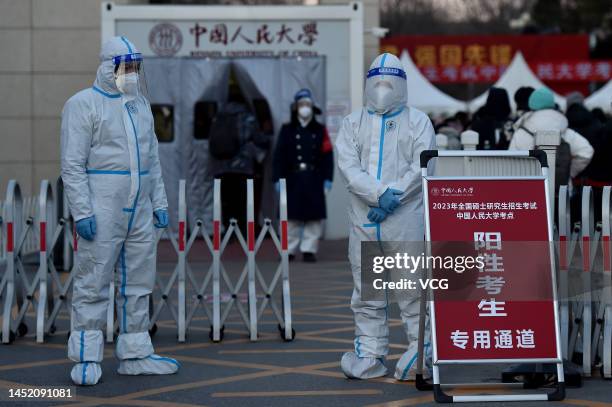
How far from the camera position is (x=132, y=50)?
26.9ft

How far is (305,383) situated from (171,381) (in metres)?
0.82

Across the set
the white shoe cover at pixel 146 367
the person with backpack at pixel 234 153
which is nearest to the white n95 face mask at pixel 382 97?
the white shoe cover at pixel 146 367

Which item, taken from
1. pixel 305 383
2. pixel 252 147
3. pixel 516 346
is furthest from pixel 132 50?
pixel 252 147

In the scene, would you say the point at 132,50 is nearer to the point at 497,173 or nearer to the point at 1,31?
the point at 497,173

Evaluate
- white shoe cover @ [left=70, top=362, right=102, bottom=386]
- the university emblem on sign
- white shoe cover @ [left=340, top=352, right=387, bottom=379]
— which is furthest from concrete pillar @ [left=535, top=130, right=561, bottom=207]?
the university emblem on sign

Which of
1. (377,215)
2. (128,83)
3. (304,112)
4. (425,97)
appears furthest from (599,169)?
(425,97)

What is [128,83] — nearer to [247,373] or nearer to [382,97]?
[382,97]

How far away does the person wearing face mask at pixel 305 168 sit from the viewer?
50.7ft

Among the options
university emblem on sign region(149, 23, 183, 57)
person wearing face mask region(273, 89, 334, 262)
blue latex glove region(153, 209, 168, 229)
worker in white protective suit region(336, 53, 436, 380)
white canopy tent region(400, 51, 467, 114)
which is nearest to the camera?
worker in white protective suit region(336, 53, 436, 380)

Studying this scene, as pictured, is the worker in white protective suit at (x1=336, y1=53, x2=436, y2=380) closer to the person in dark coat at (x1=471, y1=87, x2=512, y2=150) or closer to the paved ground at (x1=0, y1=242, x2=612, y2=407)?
the paved ground at (x1=0, y1=242, x2=612, y2=407)

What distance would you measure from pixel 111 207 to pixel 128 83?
0.78m

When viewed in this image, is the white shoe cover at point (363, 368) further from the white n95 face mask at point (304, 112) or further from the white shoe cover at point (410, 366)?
Result: the white n95 face mask at point (304, 112)

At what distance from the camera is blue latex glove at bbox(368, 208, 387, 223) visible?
7.89 meters

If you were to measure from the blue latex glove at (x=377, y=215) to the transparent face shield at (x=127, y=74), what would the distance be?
1672 millimetres
